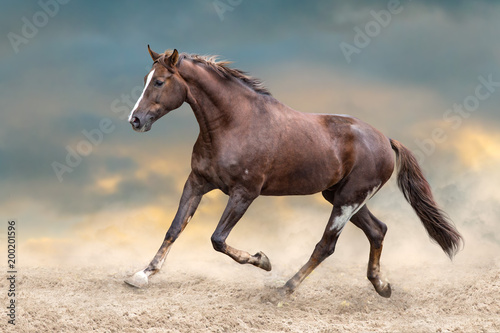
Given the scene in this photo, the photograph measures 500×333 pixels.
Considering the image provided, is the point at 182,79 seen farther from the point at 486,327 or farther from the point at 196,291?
the point at 486,327

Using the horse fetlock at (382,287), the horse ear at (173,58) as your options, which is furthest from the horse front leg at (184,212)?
the horse fetlock at (382,287)

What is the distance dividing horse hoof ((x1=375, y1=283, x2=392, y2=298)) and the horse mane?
2.76 metres

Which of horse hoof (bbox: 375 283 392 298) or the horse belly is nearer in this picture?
the horse belly

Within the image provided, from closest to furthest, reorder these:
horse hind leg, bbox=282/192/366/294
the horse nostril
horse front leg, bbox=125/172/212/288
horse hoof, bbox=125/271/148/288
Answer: the horse nostril → horse hoof, bbox=125/271/148/288 → horse front leg, bbox=125/172/212/288 → horse hind leg, bbox=282/192/366/294

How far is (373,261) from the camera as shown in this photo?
7.47 meters

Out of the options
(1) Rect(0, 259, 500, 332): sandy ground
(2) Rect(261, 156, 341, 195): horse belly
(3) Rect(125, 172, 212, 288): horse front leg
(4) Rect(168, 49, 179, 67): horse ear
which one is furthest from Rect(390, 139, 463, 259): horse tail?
(4) Rect(168, 49, 179, 67): horse ear

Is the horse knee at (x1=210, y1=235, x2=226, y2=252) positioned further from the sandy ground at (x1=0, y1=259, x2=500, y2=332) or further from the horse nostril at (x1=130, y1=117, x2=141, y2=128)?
the horse nostril at (x1=130, y1=117, x2=141, y2=128)

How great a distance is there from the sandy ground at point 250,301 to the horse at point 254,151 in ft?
1.27

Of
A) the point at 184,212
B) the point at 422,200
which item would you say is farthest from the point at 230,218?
the point at 422,200

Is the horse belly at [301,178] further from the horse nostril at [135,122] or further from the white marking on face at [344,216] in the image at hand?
the horse nostril at [135,122]

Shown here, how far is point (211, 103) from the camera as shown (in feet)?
21.0

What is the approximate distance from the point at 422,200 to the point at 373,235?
80 centimetres

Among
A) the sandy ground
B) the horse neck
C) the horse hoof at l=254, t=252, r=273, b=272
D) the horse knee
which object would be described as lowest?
the sandy ground

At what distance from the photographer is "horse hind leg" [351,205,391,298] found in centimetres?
745
